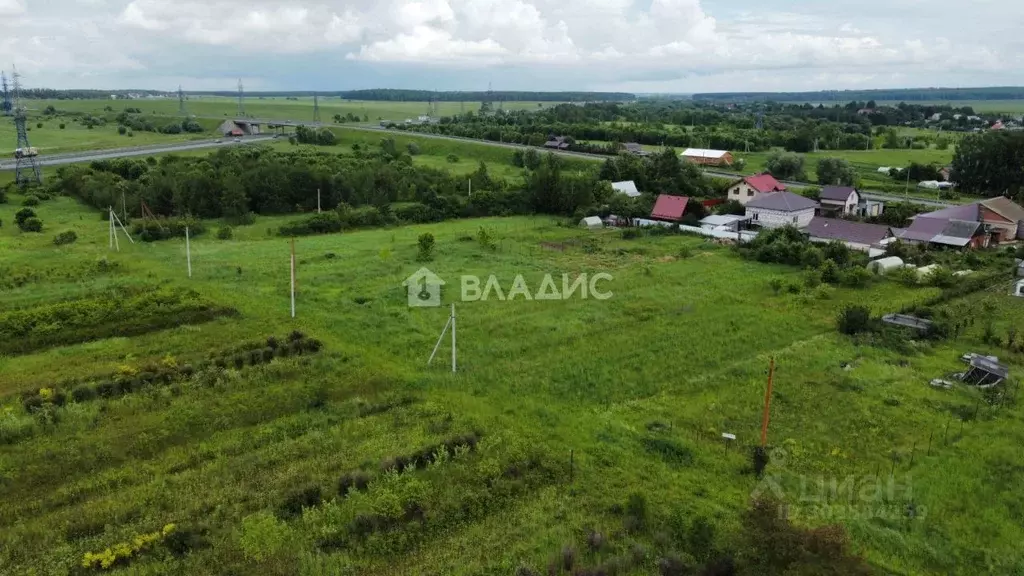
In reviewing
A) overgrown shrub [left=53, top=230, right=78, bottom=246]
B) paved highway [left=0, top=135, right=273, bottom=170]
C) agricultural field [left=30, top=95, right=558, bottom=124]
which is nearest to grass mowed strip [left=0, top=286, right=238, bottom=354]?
overgrown shrub [left=53, top=230, right=78, bottom=246]

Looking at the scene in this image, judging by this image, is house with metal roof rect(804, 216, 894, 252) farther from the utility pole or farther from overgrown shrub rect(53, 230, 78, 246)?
the utility pole

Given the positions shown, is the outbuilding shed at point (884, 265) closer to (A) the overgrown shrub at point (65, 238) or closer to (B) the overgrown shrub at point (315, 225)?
(B) the overgrown shrub at point (315, 225)

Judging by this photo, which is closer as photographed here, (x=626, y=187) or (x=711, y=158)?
(x=626, y=187)

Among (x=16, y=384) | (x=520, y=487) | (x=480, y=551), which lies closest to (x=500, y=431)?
(x=520, y=487)

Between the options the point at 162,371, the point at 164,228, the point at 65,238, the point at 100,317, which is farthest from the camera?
the point at 164,228

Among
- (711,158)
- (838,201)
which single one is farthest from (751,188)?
(711,158)

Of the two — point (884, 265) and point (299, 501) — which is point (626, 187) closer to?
point (884, 265)
